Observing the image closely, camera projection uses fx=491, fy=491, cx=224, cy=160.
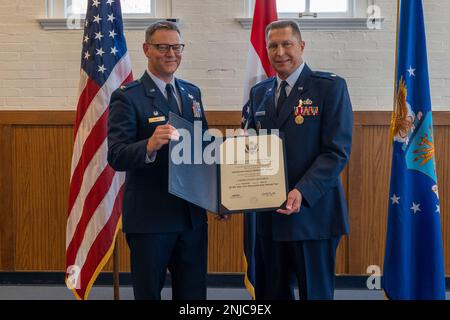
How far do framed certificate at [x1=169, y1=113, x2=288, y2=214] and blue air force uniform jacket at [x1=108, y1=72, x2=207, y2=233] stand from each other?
0.40 ft

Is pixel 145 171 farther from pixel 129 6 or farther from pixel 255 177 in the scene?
pixel 129 6

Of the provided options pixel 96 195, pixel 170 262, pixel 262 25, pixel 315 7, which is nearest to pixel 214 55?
pixel 262 25

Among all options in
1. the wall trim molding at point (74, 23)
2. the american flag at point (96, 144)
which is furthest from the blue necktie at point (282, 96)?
the wall trim molding at point (74, 23)

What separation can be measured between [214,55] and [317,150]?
166cm

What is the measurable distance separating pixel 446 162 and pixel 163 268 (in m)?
2.19

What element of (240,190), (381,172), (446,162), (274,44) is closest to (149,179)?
(240,190)

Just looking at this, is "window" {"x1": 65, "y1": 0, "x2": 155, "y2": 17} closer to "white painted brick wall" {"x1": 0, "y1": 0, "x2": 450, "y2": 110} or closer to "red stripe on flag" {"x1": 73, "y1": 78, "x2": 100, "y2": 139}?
"white painted brick wall" {"x1": 0, "y1": 0, "x2": 450, "y2": 110}

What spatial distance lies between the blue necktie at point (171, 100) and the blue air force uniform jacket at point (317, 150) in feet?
1.27

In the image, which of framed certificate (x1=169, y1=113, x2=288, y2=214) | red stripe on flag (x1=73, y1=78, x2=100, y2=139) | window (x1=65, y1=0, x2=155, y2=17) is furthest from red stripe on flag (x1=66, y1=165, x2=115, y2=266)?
window (x1=65, y1=0, x2=155, y2=17)

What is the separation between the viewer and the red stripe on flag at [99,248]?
2.67 m

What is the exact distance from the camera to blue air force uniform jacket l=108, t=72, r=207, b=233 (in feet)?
6.25

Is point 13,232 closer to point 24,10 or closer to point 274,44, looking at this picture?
point 24,10

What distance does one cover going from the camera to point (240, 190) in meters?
1.87

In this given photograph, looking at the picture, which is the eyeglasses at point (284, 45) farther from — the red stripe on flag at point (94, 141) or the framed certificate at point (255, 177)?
the red stripe on flag at point (94, 141)
